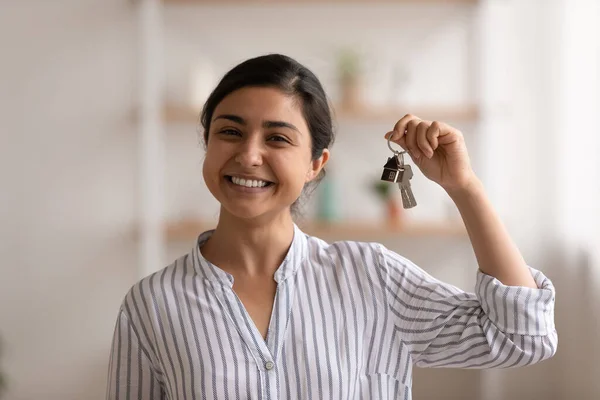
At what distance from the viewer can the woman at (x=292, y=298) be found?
1159 mm

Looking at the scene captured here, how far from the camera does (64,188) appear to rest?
358 cm

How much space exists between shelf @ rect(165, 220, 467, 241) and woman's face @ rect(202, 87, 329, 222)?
2.05m

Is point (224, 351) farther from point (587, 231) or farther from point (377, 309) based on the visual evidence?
point (587, 231)

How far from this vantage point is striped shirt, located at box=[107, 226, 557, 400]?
1155 millimetres

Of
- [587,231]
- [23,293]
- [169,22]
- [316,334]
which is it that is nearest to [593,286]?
[587,231]

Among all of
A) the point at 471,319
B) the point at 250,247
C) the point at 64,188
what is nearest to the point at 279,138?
the point at 250,247

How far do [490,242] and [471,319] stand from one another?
12cm

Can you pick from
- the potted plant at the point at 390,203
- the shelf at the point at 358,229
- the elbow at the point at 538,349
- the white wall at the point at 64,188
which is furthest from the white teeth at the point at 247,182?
the white wall at the point at 64,188

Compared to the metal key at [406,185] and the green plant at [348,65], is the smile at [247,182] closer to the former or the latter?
the metal key at [406,185]

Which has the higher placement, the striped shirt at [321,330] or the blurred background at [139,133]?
the blurred background at [139,133]

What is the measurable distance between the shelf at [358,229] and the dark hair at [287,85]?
195 centimetres

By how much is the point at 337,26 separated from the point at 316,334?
102 inches

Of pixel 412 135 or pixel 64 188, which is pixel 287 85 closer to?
pixel 412 135

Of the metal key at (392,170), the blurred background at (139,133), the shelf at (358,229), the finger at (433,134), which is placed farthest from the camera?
the blurred background at (139,133)
